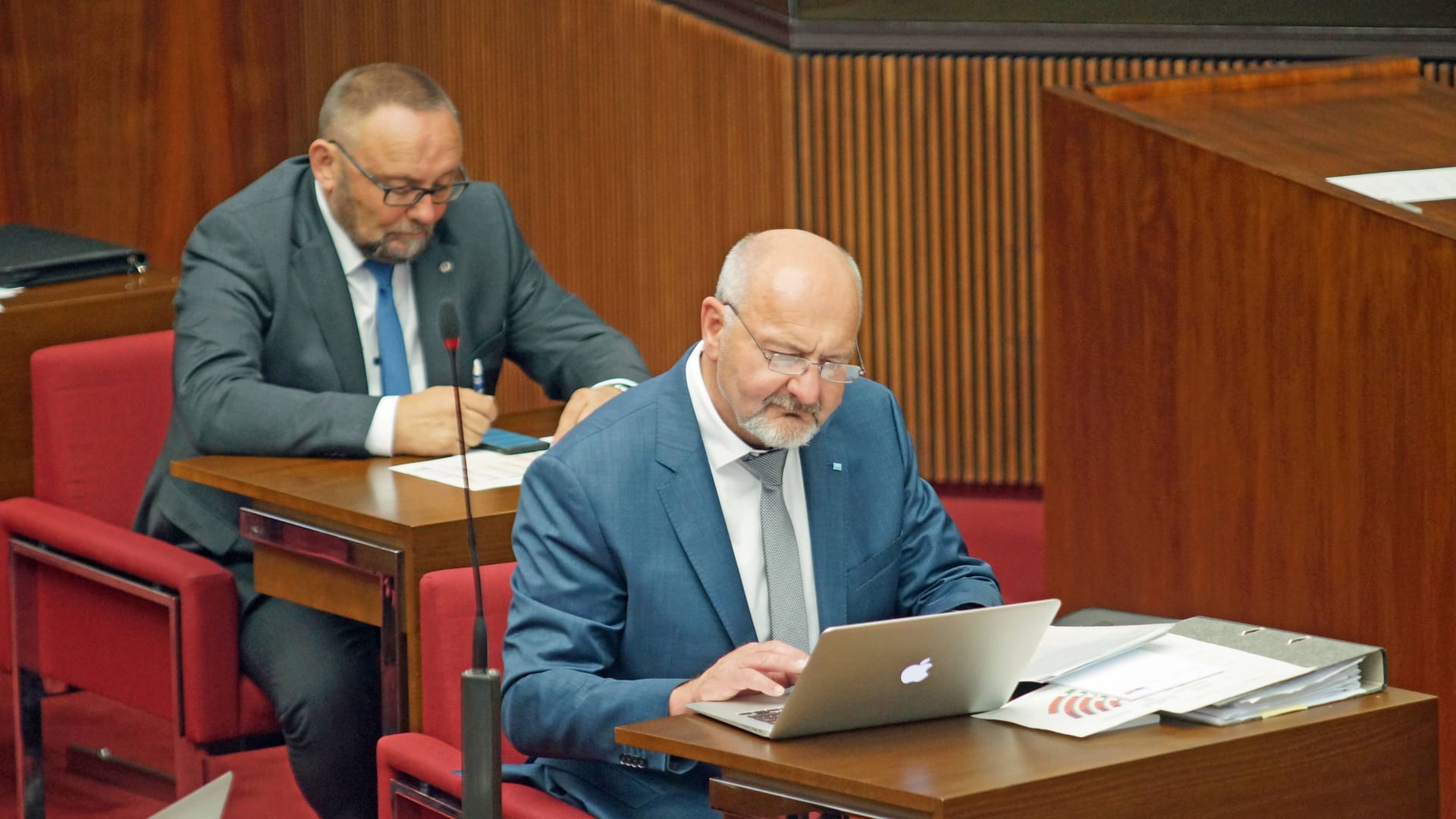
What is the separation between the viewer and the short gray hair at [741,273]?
2.64 metres

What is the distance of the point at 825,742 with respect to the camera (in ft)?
7.06

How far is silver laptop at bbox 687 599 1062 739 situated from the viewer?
81.8 inches

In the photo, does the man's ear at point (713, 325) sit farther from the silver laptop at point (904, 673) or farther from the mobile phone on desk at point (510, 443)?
the mobile phone on desk at point (510, 443)

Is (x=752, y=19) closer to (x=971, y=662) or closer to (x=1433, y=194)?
(x=1433, y=194)

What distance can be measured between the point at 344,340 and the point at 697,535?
4.60 ft

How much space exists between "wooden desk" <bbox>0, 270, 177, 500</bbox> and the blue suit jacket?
1758 millimetres

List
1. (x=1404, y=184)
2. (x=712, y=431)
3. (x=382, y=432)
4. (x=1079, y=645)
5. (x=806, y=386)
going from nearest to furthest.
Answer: (x=1079, y=645) → (x=806, y=386) → (x=712, y=431) → (x=1404, y=184) → (x=382, y=432)

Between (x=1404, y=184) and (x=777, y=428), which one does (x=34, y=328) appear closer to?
Result: (x=777, y=428)

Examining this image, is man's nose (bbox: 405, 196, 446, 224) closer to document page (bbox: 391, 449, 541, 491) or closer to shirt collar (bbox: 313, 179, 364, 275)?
shirt collar (bbox: 313, 179, 364, 275)

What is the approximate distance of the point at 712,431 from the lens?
270cm

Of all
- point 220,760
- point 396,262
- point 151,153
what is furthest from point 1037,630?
point 151,153

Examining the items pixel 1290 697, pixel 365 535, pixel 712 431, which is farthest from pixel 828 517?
pixel 365 535

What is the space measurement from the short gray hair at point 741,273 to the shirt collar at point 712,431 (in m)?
0.12

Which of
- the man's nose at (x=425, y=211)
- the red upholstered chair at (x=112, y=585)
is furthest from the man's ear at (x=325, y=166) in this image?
the red upholstered chair at (x=112, y=585)
